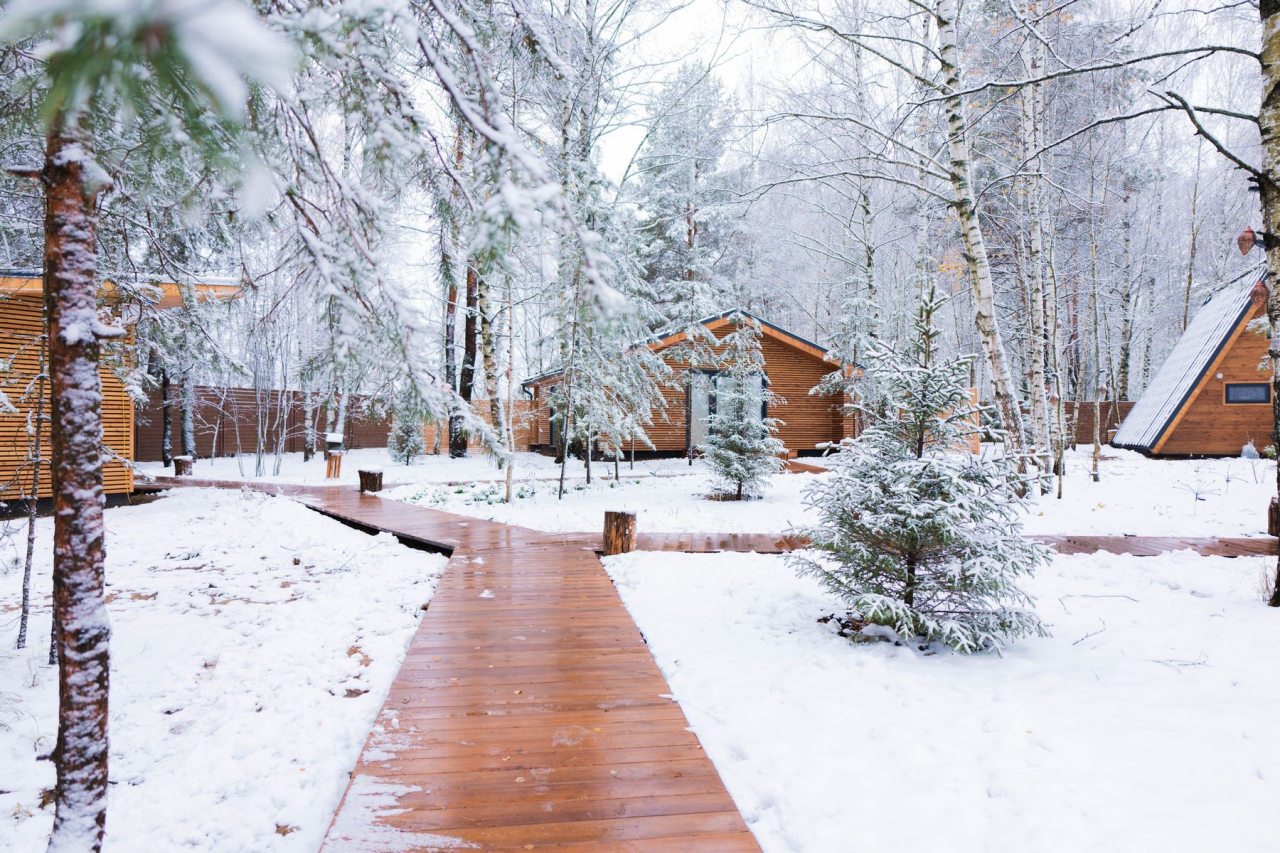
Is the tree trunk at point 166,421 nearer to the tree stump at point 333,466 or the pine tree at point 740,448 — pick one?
the tree stump at point 333,466

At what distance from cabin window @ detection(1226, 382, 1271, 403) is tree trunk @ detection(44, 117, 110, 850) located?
63.8 ft

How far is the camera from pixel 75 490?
173 cm

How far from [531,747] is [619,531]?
3.83m

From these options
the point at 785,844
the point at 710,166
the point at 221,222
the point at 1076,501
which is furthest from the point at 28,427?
the point at 710,166

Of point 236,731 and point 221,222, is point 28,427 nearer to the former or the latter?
point 221,222

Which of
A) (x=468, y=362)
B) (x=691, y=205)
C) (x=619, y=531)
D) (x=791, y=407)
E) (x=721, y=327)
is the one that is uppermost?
(x=691, y=205)

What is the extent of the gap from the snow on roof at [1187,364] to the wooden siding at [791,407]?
22.4 ft

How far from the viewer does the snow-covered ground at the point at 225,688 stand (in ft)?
8.13

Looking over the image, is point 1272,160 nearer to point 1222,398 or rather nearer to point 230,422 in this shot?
point 1222,398

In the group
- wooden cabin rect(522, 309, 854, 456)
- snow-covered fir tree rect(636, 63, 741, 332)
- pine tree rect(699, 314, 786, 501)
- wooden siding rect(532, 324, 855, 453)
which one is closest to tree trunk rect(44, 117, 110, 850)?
pine tree rect(699, 314, 786, 501)

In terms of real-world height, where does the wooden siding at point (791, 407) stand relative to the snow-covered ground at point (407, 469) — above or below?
above

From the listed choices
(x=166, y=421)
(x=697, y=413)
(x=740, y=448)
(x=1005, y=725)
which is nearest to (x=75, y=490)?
(x=1005, y=725)

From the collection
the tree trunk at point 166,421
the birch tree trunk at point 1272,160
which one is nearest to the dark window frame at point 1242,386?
the birch tree trunk at point 1272,160

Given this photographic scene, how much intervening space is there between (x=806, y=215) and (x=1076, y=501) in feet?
68.0
